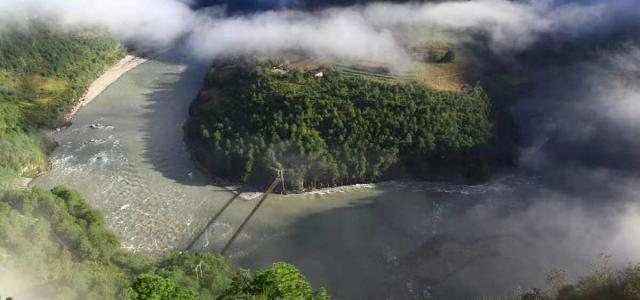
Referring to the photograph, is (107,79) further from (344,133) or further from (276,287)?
(276,287)

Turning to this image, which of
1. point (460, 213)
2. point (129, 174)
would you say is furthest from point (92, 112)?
point (460, 213)

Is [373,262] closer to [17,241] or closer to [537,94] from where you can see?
[17,241]

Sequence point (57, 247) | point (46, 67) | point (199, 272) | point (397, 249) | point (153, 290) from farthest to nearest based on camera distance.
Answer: point (46, 67), point (397, 249), point (57, 247), point (199, 272), point (153, 290)

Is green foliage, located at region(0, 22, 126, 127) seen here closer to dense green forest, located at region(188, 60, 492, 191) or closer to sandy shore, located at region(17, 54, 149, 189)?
sandy shore, located at region(17, 54, 149, 189)

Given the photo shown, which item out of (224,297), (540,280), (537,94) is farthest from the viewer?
(537,94)

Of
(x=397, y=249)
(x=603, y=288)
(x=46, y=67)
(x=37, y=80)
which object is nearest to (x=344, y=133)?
(x=397, y=249)

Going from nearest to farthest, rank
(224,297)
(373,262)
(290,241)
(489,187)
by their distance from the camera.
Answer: (224,297), (373,262), (290,241), (489,187)
